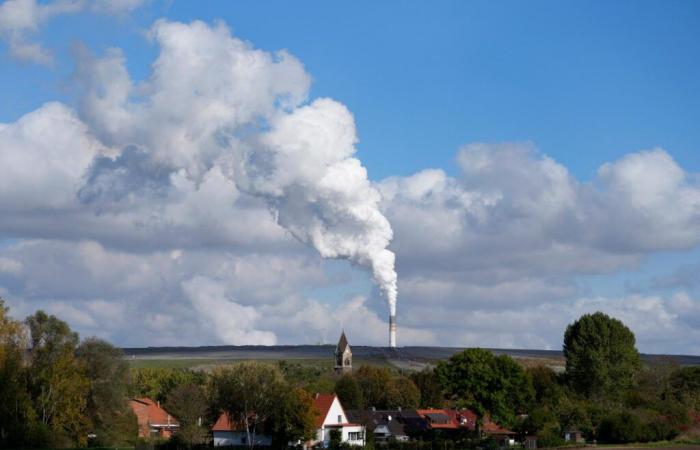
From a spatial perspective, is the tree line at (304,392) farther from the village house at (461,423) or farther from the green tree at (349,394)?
the village house at (461,423)

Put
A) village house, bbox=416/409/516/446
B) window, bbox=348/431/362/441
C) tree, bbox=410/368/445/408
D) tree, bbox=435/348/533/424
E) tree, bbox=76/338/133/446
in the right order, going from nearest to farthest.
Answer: tree, bbox=76/338/133/446
window, bbox=348/431/362/441
tree, bbox=435/348/533/424
village house, bbox=416/409/516/446
tree, bbox=410/368/445/408

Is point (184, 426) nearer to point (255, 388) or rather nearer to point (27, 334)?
point (255, 388)

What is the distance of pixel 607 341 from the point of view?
16075 cm

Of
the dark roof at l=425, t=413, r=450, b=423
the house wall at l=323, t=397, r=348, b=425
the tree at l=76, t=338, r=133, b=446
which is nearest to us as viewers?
the tree at l=76, t=338, r=133, b=446

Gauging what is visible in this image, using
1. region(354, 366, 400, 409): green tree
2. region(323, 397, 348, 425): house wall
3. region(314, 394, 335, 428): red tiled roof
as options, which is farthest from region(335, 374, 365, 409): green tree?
region(314, 394, 335, 428): red tiled roof

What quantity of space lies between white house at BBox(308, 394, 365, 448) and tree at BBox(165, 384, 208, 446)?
13584 mm

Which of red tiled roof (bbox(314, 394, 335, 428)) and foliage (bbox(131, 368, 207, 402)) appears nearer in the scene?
red tiled roof (bbox(314, 394, 335, 428))

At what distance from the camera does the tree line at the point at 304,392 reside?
293 feet

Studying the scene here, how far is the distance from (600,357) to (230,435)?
69048 mm

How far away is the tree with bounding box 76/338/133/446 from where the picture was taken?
97312 millimetres

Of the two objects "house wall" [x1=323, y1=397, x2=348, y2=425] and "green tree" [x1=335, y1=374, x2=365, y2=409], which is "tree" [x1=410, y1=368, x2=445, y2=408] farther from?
"house wall" [x1=323, y1=397, x2=348, y2=425]

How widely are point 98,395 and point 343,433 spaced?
35.3 m

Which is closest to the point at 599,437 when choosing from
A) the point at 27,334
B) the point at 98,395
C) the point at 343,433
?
the point at 343,433

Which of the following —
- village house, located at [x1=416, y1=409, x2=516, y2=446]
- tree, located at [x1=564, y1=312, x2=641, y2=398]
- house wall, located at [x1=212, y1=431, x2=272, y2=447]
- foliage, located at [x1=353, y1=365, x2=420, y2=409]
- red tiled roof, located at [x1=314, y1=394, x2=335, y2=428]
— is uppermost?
tree, located at [x1=564, y1=312, x2=641, y2=398]
